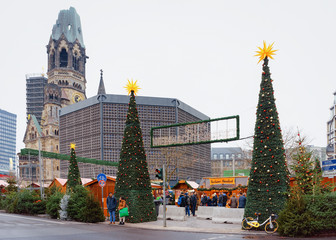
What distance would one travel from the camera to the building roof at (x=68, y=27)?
5261 inches

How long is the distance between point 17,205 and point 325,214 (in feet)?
75.8

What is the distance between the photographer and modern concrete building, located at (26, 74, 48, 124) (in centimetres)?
13762

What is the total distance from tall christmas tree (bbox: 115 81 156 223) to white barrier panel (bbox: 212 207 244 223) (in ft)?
11.7

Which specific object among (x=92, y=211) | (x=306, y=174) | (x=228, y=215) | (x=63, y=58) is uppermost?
(x=63, y=58)

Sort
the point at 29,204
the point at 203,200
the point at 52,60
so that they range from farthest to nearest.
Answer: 1. the point at 52,60
2. the point at 203,200
3. the point at 29,204

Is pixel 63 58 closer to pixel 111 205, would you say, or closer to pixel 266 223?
pixel 111 205

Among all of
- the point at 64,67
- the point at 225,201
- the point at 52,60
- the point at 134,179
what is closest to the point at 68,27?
the point at 52,60

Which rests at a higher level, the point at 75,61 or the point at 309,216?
the point at 75,61

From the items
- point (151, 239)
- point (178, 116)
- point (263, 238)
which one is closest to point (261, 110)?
point (263, 238)

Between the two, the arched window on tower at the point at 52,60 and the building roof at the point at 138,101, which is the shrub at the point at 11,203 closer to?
the building roof at the point at 138,101

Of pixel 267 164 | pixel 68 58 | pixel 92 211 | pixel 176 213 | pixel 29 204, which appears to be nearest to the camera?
pixel 267 164

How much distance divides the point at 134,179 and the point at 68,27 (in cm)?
12342

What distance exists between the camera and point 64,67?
5157 inches

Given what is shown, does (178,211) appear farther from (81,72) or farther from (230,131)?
(81,72)
